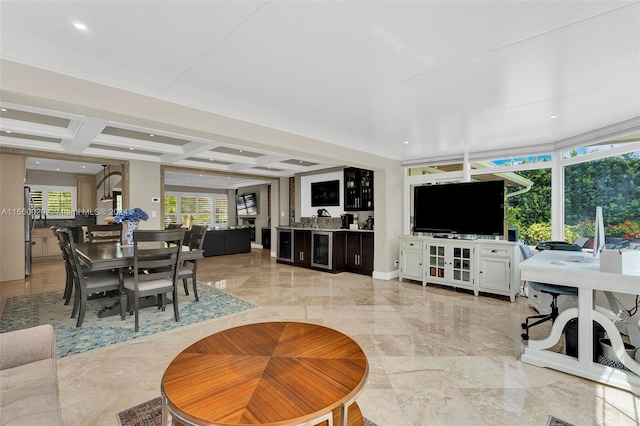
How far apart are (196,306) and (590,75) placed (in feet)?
15.5

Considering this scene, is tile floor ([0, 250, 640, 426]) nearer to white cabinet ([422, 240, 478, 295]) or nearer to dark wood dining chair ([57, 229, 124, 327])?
white cabinet ([422, 240, 478, 295])

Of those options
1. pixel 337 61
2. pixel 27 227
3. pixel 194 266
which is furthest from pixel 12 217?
pixel 337 61

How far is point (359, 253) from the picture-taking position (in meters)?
5.99

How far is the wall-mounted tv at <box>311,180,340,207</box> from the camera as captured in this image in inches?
267

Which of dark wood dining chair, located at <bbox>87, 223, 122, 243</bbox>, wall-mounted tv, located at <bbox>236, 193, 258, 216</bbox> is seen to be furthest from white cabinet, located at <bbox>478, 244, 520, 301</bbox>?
wall-mounted tv, located at <bbox>236, 193, 258, 216</bbox>

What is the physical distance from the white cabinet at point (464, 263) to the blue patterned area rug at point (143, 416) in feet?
11.4

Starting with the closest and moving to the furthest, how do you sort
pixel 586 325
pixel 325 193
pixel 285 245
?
pixel 586 325 → pixel 325 193 → pixel 285 245

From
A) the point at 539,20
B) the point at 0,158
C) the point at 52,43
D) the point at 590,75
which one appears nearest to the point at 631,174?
the point at 590,75

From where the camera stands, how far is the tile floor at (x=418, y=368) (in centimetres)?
184

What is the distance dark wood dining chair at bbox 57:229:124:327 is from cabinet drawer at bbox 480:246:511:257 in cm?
495

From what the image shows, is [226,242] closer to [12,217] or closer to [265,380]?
[12,217]

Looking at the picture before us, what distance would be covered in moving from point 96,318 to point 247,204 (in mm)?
7299

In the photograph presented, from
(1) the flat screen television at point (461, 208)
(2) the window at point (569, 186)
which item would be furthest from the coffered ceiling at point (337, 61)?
(1) the flat screen television at point (461, 208)

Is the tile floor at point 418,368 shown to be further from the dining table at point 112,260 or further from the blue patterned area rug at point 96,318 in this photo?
the dining table at point 112,260
